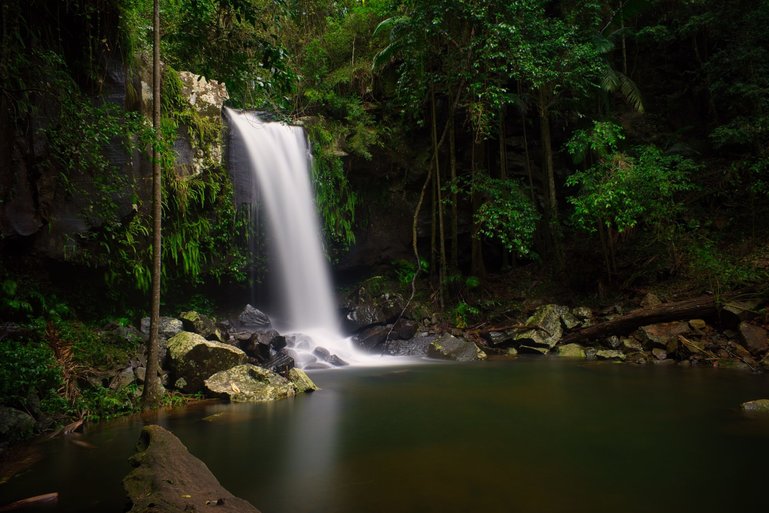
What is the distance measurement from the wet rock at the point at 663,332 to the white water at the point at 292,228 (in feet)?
20.1

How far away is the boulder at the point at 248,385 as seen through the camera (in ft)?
21.6

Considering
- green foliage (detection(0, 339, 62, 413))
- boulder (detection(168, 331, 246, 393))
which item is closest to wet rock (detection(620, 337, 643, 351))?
boulder (detection(168, 331, 246, 393))

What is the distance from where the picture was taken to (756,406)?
5.39 meters

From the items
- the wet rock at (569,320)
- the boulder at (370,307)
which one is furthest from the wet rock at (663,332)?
the boulder at (370,307)

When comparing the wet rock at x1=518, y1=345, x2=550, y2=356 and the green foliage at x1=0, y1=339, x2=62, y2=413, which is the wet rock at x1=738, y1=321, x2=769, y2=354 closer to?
the wet rock at x1=518, y1=345, x2=550, y2=356

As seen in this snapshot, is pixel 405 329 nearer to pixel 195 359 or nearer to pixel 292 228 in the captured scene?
pixel 292 228

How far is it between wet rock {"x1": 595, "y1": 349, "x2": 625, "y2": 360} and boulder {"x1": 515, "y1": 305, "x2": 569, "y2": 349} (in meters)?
1.15

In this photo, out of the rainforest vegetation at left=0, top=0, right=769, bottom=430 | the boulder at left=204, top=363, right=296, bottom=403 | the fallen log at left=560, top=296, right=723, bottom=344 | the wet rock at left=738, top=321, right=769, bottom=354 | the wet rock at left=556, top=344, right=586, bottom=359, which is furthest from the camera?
the wet rock at left=556, top=344, right=586, bottom=359

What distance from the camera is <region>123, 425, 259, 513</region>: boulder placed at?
2.50 meters

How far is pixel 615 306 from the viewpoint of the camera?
36.5ft

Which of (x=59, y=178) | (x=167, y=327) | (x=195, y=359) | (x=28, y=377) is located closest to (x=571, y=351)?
(x=195, y=359)

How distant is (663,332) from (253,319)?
30.0ft

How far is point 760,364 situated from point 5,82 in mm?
12081

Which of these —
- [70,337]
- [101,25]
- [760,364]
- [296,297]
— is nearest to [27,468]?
[70,337]
